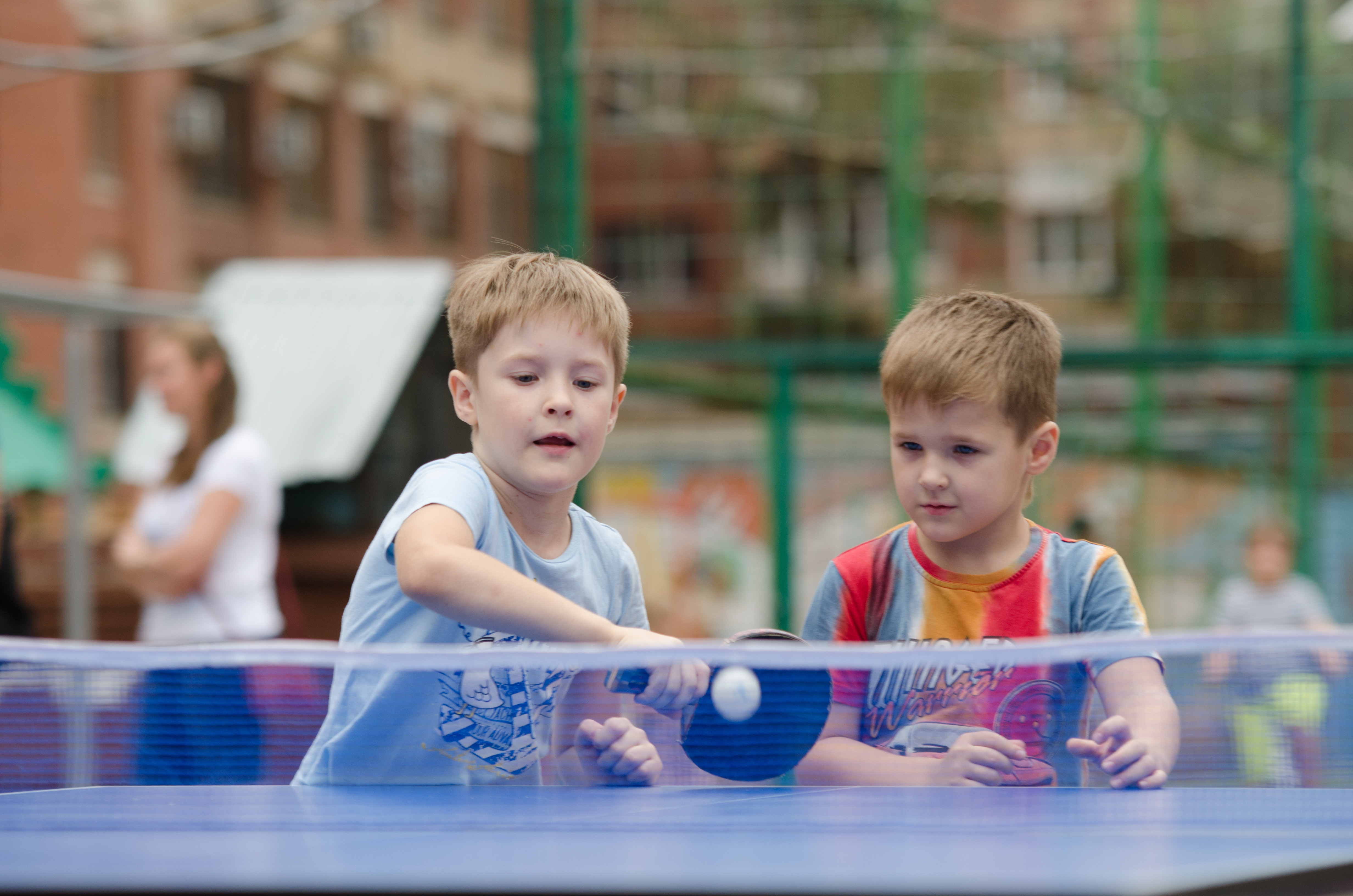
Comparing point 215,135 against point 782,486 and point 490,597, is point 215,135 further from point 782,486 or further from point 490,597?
point 490,597

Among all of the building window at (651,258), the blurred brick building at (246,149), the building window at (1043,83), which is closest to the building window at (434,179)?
the blurred brick building at (246,149)

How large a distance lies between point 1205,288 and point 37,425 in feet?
19.6

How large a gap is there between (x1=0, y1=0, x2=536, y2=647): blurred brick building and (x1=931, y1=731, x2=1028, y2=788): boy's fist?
32.8 ft

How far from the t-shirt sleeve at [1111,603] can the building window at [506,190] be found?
99.1 feet

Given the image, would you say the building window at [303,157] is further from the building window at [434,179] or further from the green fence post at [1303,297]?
the green fence post at [1303,297]

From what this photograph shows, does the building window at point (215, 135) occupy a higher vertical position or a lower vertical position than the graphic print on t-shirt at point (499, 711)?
higher

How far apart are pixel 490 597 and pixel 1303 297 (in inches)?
184

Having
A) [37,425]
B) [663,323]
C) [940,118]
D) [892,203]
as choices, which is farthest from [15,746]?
[663,323]

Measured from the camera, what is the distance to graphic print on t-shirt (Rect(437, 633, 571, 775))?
1.98 m

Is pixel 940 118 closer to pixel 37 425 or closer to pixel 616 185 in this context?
pixel 616 185

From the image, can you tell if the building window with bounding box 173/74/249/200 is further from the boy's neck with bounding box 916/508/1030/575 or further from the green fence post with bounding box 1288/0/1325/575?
the boy's neck with bounding box 916/508/1030/575

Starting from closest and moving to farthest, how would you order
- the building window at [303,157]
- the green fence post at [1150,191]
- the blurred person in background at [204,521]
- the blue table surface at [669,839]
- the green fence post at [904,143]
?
the blue table surface at [669,839]
the blurred person in background at [204,521]
the green fence post at [904,143]
the green fence post at [1150,191]
the building window at [303,157]

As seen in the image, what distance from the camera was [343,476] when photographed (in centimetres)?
845

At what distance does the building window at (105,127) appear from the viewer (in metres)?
23.4
